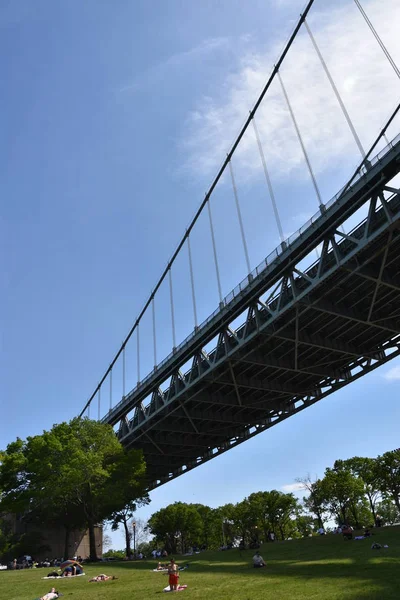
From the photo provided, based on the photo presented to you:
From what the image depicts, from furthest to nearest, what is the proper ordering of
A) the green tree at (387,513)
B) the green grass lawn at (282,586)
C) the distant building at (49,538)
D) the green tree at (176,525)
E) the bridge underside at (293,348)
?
the green tree at (387,513) → the green tree at (176,525) → the distant building at (49,538) → the bridge underside at (293,348) → the green grass lawn at (282,586)

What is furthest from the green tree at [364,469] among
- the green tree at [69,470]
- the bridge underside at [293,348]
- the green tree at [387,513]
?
the green tree at [387,513]

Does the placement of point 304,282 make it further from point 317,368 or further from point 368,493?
point 368,493

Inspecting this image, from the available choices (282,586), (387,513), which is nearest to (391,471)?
(282,586)

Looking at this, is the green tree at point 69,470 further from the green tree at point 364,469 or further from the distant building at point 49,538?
the green tree at point 364,469

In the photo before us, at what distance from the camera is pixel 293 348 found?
40000mm

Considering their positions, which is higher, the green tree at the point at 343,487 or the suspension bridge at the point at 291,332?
the suspension bridge at the point at 291,332

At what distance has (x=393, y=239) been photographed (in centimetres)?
2708

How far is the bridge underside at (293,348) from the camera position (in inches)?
1147

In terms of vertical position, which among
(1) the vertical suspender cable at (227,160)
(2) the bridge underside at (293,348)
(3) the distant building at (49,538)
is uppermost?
(1) the vertical suspender cable at (227,160)

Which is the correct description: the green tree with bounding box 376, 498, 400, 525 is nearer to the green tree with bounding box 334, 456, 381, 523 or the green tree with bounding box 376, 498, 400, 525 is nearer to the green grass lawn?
the green tree with bounding box 334, 456, 381, 523

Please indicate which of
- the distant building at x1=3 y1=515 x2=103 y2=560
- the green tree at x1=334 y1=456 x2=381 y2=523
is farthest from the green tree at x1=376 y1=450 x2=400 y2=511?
the distant building at x1=3 y1=515 x2=103 y2=560

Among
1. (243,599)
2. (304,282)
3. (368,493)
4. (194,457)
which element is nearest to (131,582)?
(243,599)

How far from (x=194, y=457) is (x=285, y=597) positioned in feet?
189

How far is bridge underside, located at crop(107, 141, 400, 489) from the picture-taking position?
29141 mm
